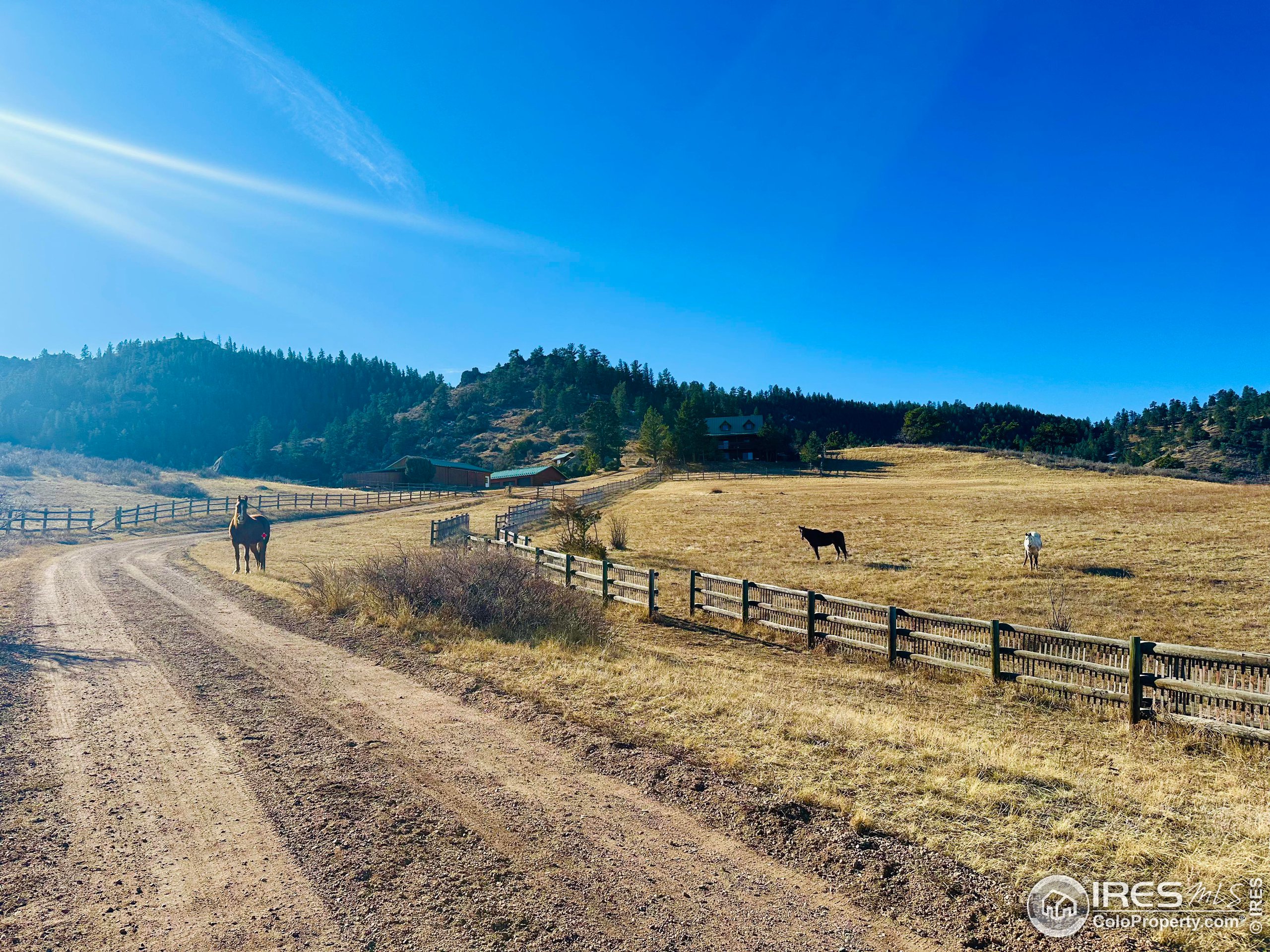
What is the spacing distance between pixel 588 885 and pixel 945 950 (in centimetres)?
241

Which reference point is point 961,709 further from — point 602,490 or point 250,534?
point 602,490

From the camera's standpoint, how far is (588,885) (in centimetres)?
466

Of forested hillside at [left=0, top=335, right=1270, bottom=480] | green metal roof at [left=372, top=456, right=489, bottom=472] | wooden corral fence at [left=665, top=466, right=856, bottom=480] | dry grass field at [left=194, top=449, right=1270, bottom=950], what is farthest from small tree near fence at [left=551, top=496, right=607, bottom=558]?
forested hillside at [left=0, top=335, right=1270, bottom=480]

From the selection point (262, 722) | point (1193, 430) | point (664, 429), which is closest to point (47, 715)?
point (262, 722)

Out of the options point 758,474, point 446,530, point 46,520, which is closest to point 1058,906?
point 446,530

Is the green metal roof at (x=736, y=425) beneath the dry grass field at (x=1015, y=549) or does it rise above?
above

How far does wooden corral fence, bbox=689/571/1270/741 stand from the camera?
27.9ft

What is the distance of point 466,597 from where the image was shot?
46.0ft

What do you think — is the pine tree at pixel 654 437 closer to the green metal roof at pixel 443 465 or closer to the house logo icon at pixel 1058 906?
the green metal roof at pixel 443 465

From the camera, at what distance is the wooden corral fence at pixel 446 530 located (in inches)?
1126

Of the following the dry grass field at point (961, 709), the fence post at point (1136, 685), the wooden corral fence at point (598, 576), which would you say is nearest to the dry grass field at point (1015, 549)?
the dry grass field at point (961, 709)

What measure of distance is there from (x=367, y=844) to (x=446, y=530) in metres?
25.9

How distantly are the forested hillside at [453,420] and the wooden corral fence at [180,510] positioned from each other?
48.5 meters

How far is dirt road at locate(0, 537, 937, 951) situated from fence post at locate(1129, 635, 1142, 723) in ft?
24.4
